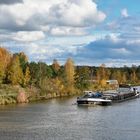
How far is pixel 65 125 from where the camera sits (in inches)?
2341

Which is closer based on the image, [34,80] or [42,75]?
[34,80]

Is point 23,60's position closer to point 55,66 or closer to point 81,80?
point 81,80

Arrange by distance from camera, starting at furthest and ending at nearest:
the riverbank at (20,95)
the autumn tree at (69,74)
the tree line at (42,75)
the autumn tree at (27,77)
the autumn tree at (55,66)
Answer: the autumn tree at (55,66)
the autumn tree at (69,74)
the autumn tree at (27,77)
the tree line at (42,75)
the riverbank at (20,95)

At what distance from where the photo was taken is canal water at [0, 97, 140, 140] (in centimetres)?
5047

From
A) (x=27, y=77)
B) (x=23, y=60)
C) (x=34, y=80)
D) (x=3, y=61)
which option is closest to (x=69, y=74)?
(x=23, y=60)

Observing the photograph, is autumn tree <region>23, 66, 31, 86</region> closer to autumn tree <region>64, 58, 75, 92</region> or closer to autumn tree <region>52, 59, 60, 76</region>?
autumn tree <region>64, 58, 75, 92</region>

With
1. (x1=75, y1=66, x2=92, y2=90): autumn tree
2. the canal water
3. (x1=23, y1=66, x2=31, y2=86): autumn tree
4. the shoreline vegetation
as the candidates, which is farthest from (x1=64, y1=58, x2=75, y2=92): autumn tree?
the canal water

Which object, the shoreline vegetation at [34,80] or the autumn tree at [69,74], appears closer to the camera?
the shoreline vegetation at [34,80]

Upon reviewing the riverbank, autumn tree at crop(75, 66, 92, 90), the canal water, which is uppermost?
autumn tree at crop(75, 66, 92, 90)

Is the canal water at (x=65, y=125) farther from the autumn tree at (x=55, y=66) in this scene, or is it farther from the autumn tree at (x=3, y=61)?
the autumn tree at (x=55, y=66)

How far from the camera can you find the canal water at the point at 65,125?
166 ft

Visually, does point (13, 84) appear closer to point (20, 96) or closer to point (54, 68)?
point (20, 96)

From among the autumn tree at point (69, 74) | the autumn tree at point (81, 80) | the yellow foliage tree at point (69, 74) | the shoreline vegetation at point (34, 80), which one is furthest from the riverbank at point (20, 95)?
the autumn tree at point (81, 80)

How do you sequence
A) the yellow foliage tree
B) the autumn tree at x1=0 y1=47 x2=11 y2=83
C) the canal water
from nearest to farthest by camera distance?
the canal water, the autumn tree at x1=0 y1=47 x2=11 y2=83, the yellow foliage tree
